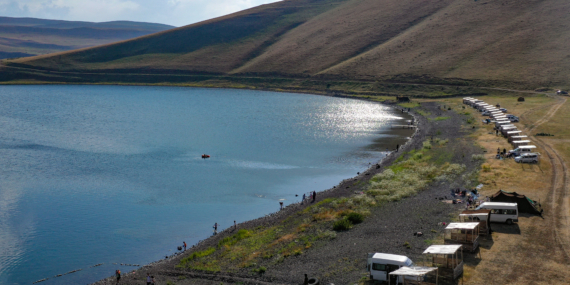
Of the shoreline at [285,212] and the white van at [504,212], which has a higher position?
the white van at [504,212]

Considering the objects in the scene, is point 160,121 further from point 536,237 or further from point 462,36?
point 462,36

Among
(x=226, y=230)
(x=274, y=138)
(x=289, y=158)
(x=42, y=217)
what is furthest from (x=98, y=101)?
(x=226, y=230)

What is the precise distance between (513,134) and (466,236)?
4411cm

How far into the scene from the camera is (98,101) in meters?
149

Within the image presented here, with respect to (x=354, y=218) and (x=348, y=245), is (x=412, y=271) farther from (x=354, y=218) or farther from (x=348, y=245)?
(x=354, y=218)

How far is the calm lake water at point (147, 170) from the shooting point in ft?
138

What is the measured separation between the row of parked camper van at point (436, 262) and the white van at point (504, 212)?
8.31ft

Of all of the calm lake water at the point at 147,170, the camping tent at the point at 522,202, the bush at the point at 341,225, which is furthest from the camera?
the calm lake water at the point at 147,170

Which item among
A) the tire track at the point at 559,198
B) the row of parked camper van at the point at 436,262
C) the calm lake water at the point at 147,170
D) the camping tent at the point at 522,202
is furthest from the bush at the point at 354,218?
the tire track at the point at 559,198

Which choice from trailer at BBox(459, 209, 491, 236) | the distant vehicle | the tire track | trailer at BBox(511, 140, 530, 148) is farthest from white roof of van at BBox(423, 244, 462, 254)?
trailer at BBox(511, 140, 530, 148)

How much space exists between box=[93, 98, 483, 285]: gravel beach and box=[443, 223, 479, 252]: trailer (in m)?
2.32

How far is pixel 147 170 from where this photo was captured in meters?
67.2

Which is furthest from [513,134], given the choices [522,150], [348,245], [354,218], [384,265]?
[384,265]

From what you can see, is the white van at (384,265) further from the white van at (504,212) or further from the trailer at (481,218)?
the white van at (504,212)
